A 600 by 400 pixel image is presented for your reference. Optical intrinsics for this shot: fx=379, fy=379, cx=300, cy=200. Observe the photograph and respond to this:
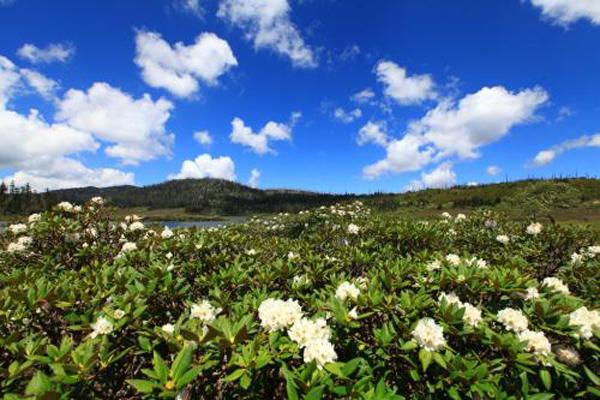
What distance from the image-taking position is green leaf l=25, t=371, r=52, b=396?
6.05 ft

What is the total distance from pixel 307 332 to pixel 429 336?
0.77 m

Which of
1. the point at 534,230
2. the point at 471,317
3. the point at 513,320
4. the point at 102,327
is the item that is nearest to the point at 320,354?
the point at 471,317

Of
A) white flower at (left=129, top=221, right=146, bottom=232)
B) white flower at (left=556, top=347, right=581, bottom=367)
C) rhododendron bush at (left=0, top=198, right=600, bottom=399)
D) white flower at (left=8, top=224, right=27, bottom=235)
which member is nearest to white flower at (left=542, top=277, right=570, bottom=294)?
rhododendron bush at (left=0, top=198, right=600, bottom=399)

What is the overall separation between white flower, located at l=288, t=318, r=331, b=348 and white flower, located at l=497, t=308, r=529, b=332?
4.18 ft

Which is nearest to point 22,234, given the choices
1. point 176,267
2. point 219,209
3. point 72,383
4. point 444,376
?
point 176,267

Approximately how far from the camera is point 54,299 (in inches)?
129

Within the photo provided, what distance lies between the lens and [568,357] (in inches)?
104

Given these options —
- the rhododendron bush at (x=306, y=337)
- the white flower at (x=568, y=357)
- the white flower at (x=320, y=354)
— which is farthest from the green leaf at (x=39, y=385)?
the white flower at (x=568, y=357)

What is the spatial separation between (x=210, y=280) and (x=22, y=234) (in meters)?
5.32

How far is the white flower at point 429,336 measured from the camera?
2.38 metres

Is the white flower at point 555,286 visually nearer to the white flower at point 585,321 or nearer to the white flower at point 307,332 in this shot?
the white flower at point 585,321

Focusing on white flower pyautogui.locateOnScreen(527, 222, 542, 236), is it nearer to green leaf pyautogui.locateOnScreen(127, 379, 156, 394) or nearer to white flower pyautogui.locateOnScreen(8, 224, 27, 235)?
green leaf pyautogui.locateOnScreen(127, 379, 156, 394)

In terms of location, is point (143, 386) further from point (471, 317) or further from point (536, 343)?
point (536, 343)

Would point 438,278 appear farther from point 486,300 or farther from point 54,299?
point 54,299
